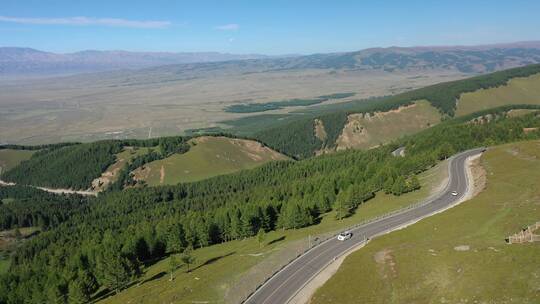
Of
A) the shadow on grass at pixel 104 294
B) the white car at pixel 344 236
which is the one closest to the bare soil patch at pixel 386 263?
the white car at pixel 344 236

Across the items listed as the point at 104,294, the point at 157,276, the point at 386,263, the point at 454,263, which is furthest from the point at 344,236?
the point at 104,294

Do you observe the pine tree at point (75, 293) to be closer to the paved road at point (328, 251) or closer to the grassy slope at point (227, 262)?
the grassy slope at point (227, 262)

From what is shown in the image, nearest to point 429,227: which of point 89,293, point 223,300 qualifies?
point 223,300

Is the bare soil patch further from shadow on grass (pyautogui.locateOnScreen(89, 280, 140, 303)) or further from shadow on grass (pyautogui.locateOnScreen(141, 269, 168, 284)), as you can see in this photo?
shadow on grass (pyautogui.locateOnScreen(89, 280, 140, 303))

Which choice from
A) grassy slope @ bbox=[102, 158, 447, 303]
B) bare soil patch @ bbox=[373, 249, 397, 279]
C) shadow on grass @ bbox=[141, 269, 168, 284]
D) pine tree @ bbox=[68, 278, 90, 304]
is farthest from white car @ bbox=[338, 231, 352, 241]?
pine tree @ bbox=[68, 278, 90, 304]

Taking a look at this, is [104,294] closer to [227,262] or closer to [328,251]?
[227,262]
